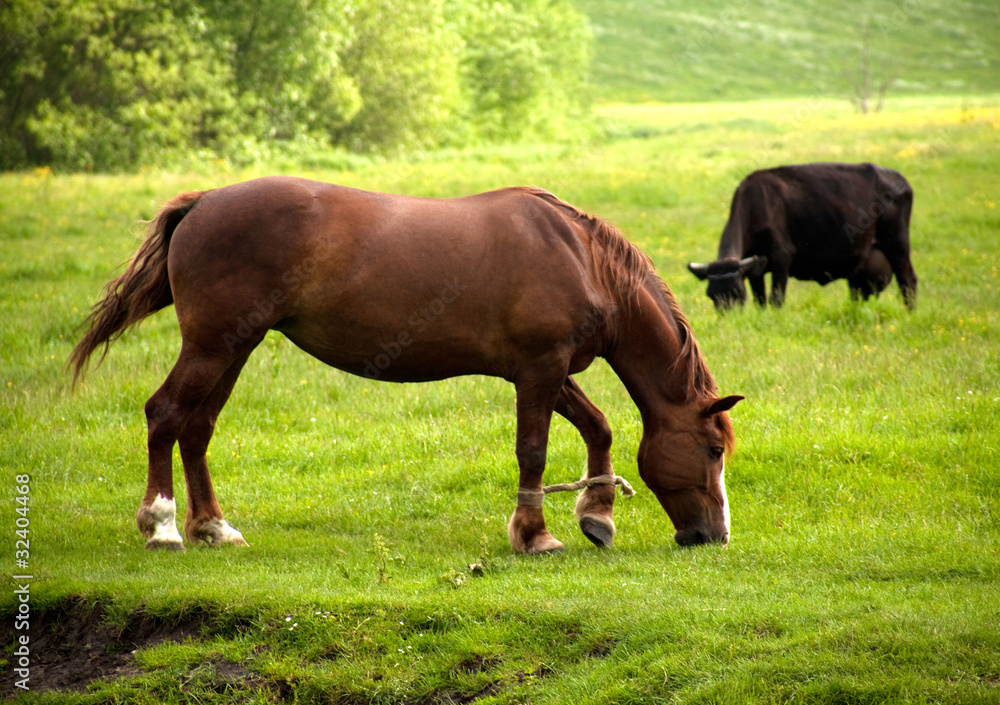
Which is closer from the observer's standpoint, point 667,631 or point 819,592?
point 667,631

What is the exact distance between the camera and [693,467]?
5.84m

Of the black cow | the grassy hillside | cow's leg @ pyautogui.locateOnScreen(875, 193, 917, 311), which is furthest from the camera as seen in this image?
the grassy hillside

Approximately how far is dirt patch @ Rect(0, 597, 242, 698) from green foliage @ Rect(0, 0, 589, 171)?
76.9 feet

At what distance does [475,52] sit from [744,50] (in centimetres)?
7852

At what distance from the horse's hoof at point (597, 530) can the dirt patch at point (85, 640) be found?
2.40 metres

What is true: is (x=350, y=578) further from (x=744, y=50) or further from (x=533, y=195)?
(x=744, y=50)

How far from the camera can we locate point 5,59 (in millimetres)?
26391

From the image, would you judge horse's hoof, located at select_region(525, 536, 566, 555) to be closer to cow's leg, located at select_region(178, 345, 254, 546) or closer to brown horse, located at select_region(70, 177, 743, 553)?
brown horse, located at select_region(70, 177, 743, 553)

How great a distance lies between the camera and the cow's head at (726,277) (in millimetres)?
11883

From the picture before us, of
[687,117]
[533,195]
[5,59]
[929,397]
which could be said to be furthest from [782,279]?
[687,117]

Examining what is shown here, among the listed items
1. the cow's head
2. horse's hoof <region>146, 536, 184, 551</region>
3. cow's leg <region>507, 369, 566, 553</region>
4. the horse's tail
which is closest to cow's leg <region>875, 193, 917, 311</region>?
the cow's head

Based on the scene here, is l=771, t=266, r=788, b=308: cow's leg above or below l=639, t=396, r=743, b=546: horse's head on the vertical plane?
below

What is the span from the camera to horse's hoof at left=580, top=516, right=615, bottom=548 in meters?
6.08

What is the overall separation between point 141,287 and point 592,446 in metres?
3.16
